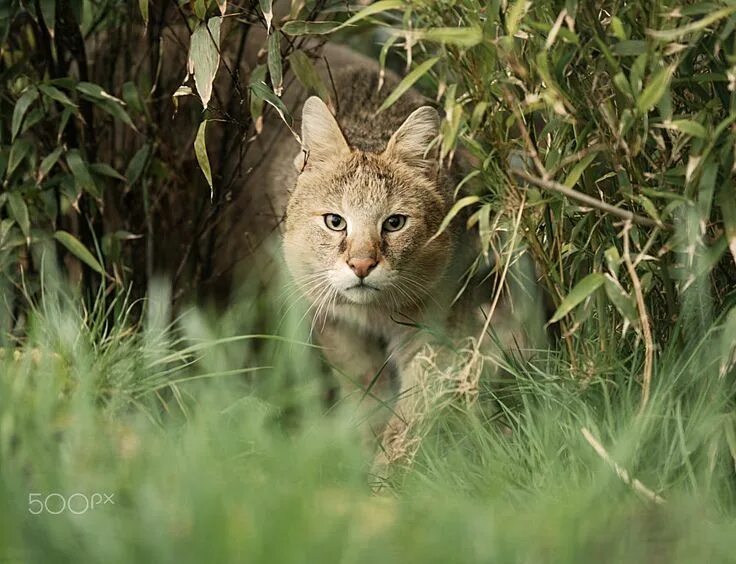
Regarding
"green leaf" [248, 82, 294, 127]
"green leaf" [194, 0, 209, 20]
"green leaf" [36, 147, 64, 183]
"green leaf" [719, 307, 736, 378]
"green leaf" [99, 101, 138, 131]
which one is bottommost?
"green leaf" [36, 147, 64, 183]

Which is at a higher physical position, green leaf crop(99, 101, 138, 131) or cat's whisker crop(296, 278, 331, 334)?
green leaf crop(99, 101, 138, 131)

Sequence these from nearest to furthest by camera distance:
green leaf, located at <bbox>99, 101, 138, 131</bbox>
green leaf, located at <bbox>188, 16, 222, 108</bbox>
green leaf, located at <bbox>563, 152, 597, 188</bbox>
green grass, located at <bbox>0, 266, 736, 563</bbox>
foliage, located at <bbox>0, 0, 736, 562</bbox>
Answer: green grass, located at <bbox>0, 266, 736, 563</bbox> < foliage, located at <bbox>0, 0, 736, 562</bbox> < green leaf, located at <bbox>563, 152, 597, 188</bbox> < green leaf, located at <bbox>188, 16, 222, 108</bbox> < green leaf, located at <bbox>99, 101, 138, 131</bbox>

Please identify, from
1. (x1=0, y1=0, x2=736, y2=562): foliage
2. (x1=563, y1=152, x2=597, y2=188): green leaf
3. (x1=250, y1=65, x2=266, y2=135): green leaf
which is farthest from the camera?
(x1=250, y1=65, x2=266, y2=135): green leaf

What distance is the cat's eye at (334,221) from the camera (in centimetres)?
371

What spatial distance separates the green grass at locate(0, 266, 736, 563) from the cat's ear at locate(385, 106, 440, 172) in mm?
758

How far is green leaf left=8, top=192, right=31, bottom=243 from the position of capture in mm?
3627

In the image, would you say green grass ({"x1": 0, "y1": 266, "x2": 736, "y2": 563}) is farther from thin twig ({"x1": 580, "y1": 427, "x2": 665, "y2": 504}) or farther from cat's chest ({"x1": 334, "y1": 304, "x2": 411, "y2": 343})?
cat's chest ({"x1": 334, "y1": 304, "x2": 411, "y2": 343})

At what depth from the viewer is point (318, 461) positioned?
2475 mm

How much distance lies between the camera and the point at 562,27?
2.72m

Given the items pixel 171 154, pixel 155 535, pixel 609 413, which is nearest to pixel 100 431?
pixel 155 535

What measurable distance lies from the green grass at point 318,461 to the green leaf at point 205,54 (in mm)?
788

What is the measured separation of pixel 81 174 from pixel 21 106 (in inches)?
12.7

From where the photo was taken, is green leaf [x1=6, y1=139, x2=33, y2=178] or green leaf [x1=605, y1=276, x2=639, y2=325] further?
green leaf [x1=6, y1=139, x2=33, y2=178]

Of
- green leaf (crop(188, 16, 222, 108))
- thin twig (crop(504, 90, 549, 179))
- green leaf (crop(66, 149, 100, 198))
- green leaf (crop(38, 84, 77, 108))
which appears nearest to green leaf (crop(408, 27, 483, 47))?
thin twig (crop(504, 90, 549, 179))
